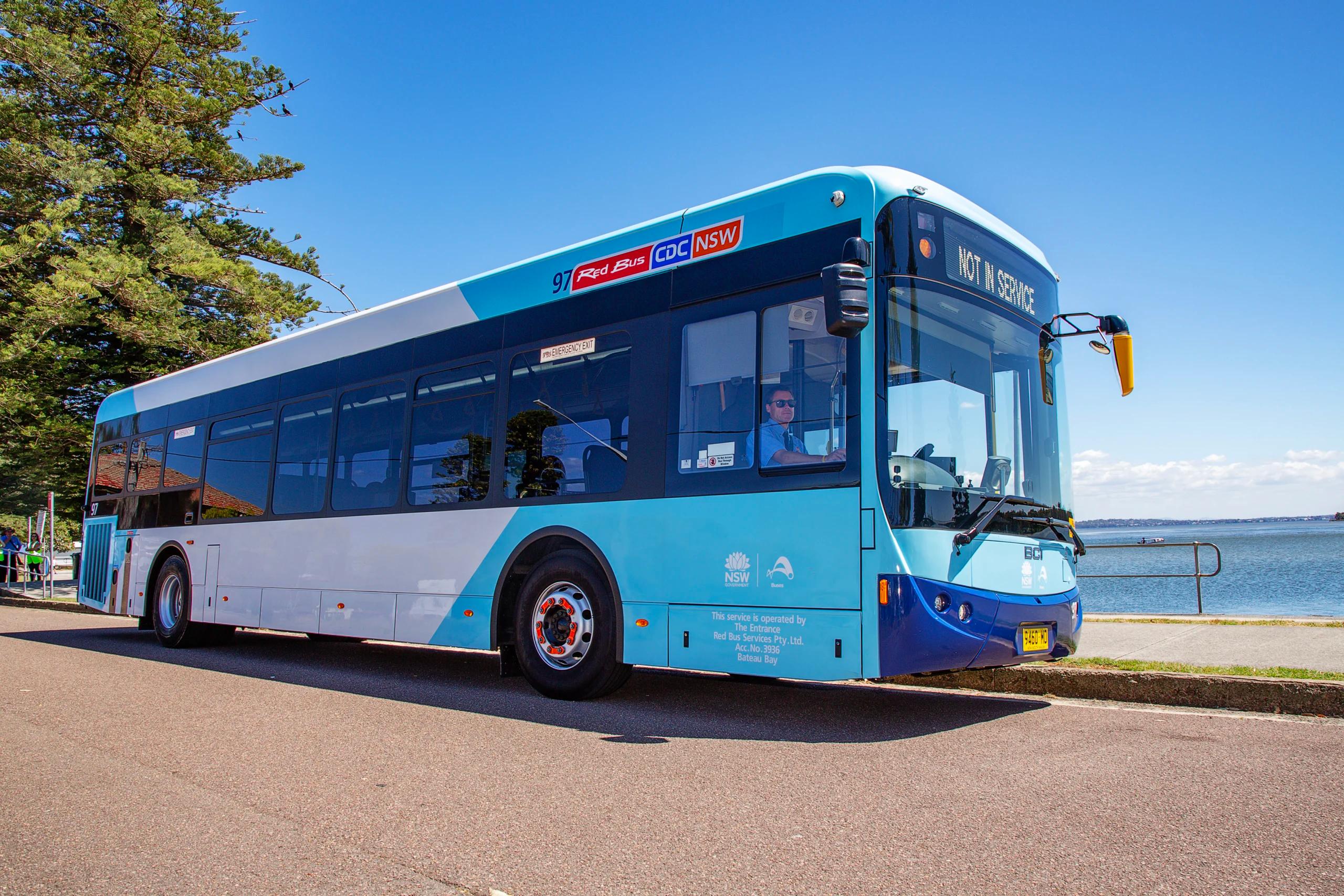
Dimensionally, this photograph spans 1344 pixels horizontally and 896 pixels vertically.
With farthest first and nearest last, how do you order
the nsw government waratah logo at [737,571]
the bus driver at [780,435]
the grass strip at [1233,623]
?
1. the grass strip at [1233,623]
2. the nsw government waratah logo at [737,571]
3. the bus driver at [780,435]

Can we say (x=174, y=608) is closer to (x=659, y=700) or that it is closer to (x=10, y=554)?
(x=659, y=700)

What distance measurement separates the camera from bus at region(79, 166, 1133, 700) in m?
5.58

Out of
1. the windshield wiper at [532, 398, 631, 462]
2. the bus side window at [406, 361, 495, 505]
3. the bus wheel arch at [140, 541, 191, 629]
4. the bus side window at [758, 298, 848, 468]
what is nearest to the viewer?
the bus side window at [758, 298, 848, 468]

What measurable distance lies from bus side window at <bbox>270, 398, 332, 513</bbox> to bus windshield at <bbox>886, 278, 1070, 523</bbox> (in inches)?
254

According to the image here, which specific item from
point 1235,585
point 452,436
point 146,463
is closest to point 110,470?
point 146,463

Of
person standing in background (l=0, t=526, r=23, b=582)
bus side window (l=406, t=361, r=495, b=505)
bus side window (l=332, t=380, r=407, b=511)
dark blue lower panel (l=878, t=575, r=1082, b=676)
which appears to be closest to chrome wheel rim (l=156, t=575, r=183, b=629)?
bus side window (l=332, t=380, r=407, b=511)

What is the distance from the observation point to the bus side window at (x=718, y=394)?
6215 mm

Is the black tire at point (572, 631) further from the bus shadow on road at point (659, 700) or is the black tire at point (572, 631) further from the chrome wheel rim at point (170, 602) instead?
the chrome wheel rim at point (170, 602)

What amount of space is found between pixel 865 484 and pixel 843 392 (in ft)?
1.87

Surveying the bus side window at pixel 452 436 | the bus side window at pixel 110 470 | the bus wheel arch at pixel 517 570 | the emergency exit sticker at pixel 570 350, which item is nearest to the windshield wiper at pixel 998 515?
the bus wheel arch at pixel 517 570

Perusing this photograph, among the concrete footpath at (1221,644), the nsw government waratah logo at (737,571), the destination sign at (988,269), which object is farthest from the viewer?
the concrete footpath at (1221,644)

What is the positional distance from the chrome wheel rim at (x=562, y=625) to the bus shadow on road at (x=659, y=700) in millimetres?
337

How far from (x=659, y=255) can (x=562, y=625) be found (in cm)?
281

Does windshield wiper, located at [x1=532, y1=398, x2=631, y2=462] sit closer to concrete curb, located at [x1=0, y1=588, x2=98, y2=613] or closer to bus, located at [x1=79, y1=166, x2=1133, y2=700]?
bus, located at [x1=79, y1=166, x2=1133, y2=700]
